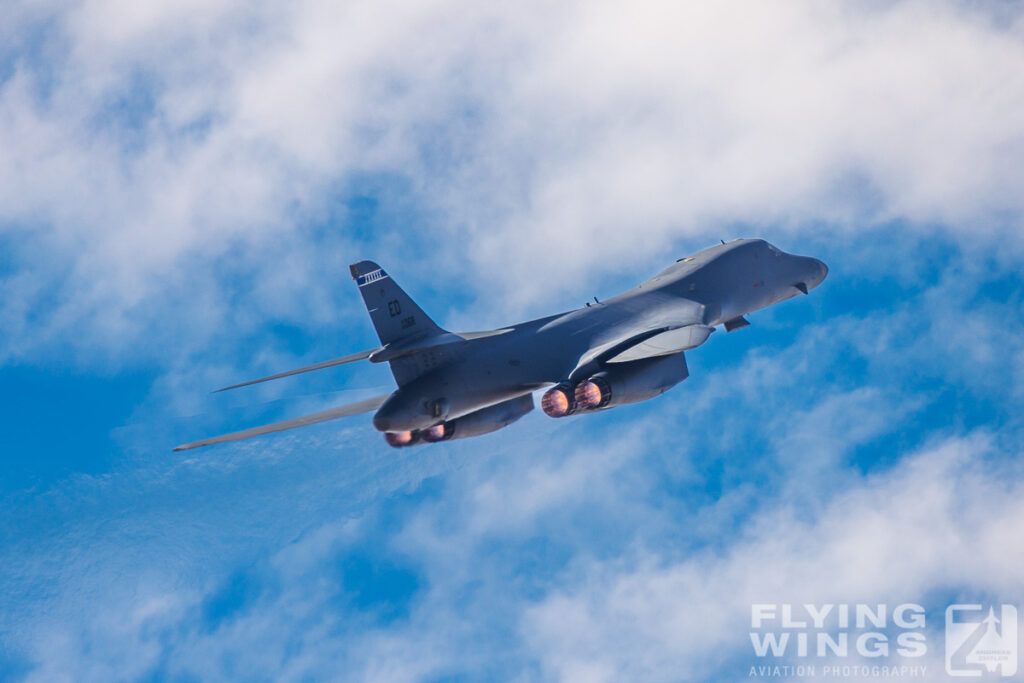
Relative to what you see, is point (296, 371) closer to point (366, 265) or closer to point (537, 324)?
point (366, 265)

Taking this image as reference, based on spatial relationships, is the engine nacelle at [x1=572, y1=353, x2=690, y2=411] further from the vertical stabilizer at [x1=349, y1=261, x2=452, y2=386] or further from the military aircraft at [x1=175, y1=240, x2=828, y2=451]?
the vertical stabilizer at [x1=349, y1=261, x2=452, y2=386]

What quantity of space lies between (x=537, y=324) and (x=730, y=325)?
7.06 metres

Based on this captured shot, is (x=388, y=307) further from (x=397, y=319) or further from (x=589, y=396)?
(x=589, y=396)

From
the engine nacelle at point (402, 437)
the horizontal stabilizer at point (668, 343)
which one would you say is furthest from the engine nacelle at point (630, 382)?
the engine nacelle at point (402, 437)

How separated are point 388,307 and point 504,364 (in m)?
3.20

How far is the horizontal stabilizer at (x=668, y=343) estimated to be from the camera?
27.7 metres

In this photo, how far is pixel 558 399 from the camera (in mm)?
27938

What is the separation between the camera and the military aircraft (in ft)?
90.7

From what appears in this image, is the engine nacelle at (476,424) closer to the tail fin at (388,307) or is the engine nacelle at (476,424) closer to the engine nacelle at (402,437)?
the engine nacelle at (402,437)

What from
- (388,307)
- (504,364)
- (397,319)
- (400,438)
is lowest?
(400,438)

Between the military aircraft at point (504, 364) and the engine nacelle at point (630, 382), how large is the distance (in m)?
0.02

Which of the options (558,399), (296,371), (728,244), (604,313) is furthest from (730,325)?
(296,371)

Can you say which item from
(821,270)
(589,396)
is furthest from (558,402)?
(821,270)

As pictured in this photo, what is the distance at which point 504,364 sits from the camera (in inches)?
1126
